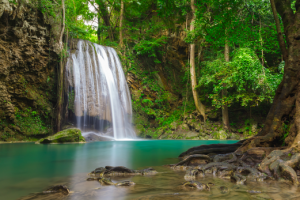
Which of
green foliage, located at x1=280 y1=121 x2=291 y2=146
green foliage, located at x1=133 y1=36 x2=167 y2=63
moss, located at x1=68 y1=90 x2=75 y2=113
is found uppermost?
green foliage, located at x1=133 y1=36 x2=167 y2=63

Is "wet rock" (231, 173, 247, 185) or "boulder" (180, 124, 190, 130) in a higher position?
"wet rock" (231, 173, 247, 185)

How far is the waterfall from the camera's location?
15.8 meters

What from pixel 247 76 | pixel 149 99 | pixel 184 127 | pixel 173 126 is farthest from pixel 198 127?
pixel 247 76

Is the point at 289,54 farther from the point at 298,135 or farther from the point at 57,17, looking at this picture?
the point at 57,17

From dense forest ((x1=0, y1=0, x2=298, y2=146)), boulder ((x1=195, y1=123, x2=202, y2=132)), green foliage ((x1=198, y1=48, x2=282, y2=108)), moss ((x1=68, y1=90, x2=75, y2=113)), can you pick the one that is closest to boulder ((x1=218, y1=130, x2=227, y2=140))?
dense forest ((x1=0, y1=0, x2=298, y2=146))

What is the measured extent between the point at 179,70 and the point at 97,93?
11.2 m

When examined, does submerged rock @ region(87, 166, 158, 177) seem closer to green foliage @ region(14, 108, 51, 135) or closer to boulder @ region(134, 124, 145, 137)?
green foliage @ region(14, 108, 51, 135)

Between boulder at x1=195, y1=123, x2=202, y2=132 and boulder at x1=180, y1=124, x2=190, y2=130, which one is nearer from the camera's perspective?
boulder at x1=195, y1=123, x2=202, y2=132

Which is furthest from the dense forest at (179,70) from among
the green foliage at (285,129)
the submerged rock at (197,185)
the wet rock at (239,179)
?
the submerged rock at (197,185)

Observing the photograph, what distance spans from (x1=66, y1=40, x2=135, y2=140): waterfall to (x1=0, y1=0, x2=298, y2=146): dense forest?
3.61 ft

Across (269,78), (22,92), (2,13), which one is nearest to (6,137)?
(22,92)

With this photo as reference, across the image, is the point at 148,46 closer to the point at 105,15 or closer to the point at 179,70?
the point at 179,70

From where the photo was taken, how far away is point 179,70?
24297mm

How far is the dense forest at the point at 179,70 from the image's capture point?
9883 millimetres
